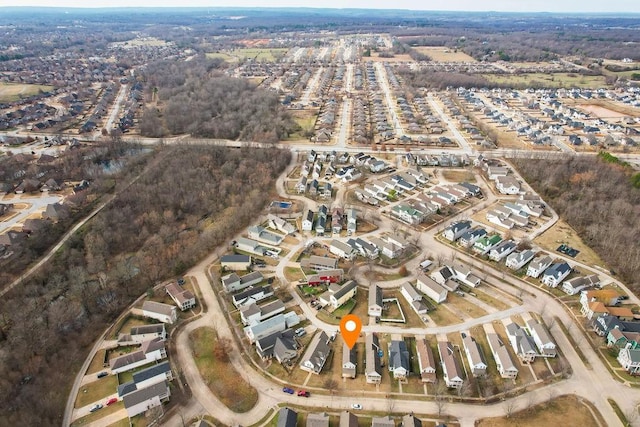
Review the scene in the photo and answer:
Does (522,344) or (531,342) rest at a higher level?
(522,344)

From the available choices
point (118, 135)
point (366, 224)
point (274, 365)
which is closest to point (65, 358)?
point (274, 365)

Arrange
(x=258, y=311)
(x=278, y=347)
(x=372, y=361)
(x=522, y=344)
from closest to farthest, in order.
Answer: (x=372, y=361) → (x=278, y=347) → (x=522, y=344) → (x=258, y=311)

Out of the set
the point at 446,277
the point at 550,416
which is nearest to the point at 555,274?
the point at 446,277

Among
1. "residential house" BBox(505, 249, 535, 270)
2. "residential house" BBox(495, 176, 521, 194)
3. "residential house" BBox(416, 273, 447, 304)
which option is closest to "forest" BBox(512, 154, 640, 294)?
"residential house" BBox(495, 176, 521, 194)

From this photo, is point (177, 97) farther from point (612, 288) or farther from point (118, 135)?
point (612, 288)

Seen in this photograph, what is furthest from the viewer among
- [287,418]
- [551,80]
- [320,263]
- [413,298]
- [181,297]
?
[551,80]

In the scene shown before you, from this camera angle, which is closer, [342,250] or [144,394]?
[144,394]

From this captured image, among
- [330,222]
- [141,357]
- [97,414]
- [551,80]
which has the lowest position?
[97,414]

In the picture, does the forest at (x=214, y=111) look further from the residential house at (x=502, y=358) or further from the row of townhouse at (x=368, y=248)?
the residential house at (x=502, y=358)

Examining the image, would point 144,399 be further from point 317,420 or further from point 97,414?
point 317,420
